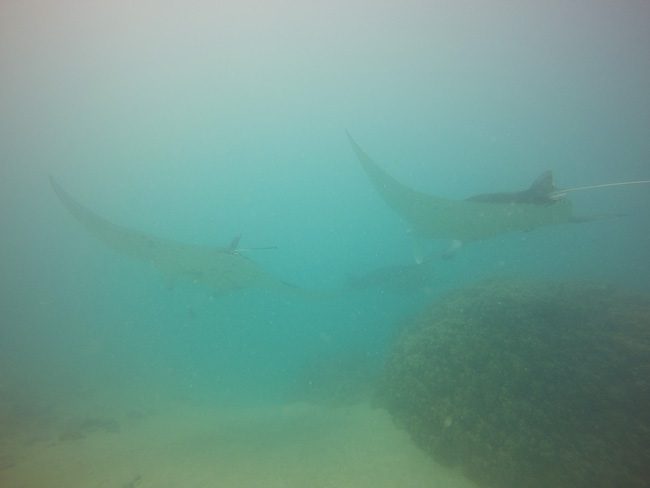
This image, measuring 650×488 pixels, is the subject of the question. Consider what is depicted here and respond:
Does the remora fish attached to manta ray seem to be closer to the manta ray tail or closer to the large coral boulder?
the manta ray tail

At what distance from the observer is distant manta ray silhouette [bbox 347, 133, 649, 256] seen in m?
5.80

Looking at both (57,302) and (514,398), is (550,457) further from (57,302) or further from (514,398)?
(57,302)

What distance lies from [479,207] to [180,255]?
563cm

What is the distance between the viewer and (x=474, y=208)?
6.20 m

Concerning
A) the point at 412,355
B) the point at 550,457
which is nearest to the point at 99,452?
the point at 412,355

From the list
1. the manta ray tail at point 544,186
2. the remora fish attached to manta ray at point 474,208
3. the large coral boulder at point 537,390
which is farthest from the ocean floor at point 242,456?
the manta ray tail at point 544,186

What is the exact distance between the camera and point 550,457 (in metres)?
3.96

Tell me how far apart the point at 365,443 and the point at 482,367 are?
2085mm

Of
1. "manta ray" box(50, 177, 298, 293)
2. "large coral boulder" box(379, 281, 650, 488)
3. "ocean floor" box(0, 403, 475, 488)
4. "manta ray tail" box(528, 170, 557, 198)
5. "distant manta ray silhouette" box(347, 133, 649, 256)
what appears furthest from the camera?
"manta ray" box(50, 177, 298, 293)

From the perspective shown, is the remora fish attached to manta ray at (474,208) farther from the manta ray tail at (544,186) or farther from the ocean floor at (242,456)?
A: the ocean floor at (242,456)

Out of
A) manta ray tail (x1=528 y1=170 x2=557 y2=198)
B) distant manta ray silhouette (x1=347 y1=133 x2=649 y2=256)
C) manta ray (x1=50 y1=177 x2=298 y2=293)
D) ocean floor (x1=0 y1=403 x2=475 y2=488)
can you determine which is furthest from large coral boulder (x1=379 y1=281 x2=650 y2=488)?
manta ray (x1=50 y1=177 x2=298 y2=293)

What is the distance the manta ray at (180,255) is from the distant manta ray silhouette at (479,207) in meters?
2.81

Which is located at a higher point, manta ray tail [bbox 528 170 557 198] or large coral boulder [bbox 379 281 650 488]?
manta ray tail [bbox 528 170 557 198]

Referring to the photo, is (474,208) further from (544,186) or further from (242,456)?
(242,456)
